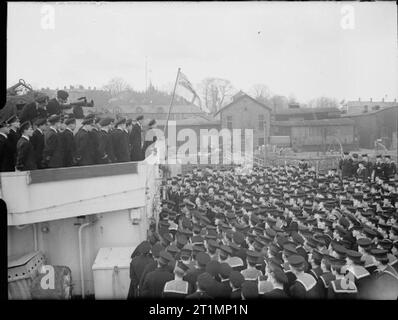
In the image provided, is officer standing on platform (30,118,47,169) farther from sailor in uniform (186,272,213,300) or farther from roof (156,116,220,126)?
sailor in uniform (186,272,213,300)

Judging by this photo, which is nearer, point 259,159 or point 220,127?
point 220,127

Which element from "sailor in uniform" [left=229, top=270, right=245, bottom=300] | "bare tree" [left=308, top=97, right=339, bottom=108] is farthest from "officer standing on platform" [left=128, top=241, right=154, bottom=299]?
"bare tree" [left=308, top=97, right=339, bottom=108]

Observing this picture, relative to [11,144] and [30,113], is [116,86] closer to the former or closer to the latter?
[30,113]

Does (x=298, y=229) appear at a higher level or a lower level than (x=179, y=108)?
lower

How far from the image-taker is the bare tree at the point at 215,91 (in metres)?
4.99

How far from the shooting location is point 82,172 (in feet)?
14.6

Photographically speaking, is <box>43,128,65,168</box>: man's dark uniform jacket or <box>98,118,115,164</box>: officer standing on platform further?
<box>98,118,115,164</box>: officer standing on platform

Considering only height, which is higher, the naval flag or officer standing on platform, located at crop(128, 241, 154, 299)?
the naval flag

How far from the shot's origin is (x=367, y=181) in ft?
19.5

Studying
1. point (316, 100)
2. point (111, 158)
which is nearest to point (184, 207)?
point (111, 158)

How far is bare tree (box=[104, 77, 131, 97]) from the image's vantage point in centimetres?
486

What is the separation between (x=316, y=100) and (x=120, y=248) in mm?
3473

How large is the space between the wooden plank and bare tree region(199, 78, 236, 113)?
1.44 meters

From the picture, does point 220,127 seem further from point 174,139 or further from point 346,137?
point 346,137
